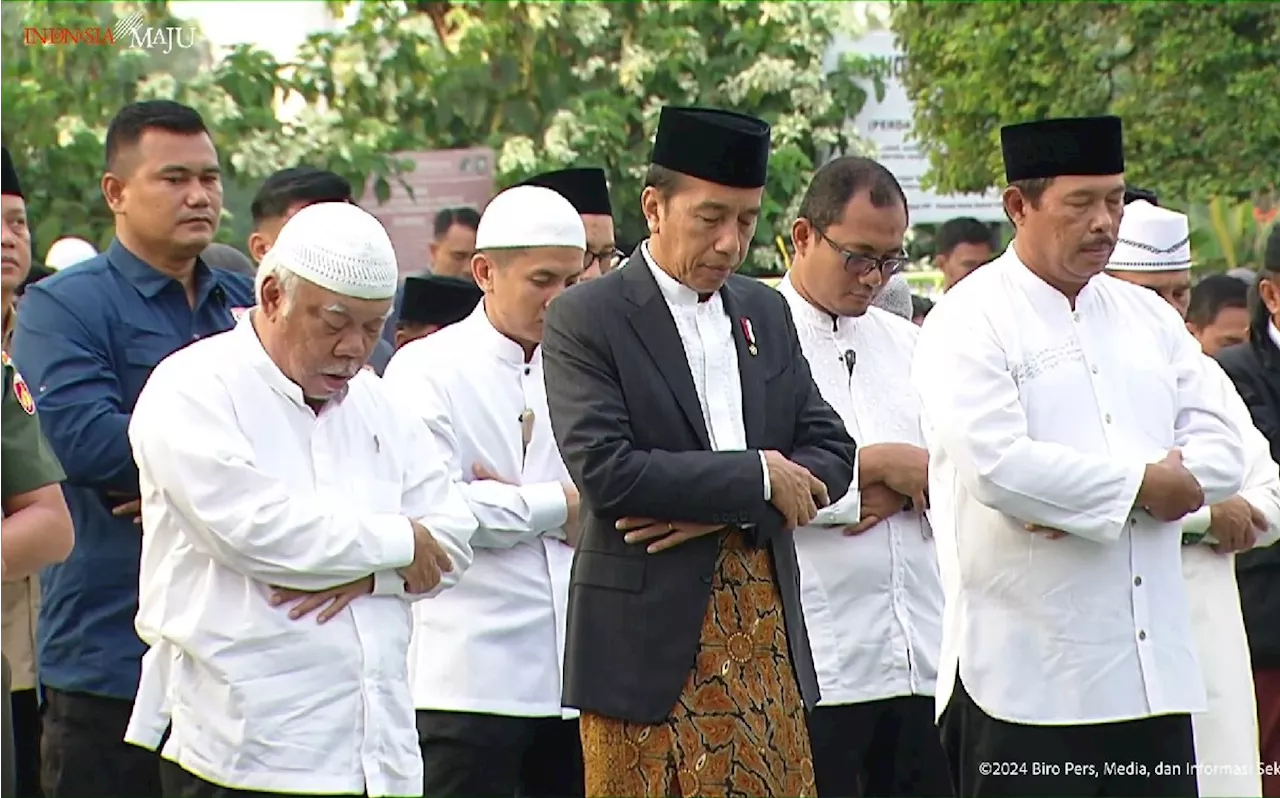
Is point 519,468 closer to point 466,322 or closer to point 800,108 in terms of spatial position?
point 466,322

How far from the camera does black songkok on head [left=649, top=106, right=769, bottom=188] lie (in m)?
4.70

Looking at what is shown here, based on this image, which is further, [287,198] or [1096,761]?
[287,198]

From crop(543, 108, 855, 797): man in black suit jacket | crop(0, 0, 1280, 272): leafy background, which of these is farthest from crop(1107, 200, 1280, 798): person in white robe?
crop(0, 0, 1280, 272): leafy background

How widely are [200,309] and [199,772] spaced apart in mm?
1661

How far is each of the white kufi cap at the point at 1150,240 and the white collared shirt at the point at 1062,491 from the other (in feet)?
4.24

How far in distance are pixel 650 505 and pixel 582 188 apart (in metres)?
2.76

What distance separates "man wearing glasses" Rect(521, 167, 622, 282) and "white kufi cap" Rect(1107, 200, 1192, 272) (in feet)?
5.50

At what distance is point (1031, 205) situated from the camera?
215 inches

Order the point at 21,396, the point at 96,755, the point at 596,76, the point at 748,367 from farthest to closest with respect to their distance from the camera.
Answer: the point at 596,76 → the point at 96,755 → the point at 748,367 → the point at 21,396

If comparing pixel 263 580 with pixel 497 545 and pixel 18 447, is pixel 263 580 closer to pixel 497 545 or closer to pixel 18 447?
pixel 18 447

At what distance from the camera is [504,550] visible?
5797mm

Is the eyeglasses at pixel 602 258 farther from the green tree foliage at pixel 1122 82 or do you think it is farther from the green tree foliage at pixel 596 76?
the green tree foliage at pixel 1122 82

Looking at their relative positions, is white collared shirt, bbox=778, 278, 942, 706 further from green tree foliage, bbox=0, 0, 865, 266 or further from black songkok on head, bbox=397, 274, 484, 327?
green tree foliage, bbox=0, 0, 865, 266

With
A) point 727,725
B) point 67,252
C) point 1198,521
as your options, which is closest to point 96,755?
point 727,725
